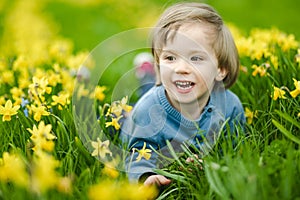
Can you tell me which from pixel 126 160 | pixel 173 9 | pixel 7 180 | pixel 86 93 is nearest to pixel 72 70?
pixel 86 93

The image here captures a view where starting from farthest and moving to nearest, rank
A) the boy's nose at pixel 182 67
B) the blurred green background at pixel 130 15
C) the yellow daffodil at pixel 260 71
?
1. the blurred green background at pixel 130 15
2. the yellow daffodil at pixel 260 71
3. the boy's nose at pixel 182 67

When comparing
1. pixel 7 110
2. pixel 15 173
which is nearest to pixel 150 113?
pixel 7 110

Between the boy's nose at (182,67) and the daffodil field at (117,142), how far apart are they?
296mm

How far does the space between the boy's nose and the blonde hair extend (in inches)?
6.0

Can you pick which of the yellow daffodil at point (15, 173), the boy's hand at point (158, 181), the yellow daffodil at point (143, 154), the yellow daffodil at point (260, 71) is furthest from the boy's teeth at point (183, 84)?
the yellow daffodil at point (15, 173)

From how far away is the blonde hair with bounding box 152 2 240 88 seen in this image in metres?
2.54

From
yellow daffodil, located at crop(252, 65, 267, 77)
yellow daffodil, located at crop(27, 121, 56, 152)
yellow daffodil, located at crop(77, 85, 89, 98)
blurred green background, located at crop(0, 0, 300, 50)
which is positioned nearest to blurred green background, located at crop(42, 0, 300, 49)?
blurred green background, located at crop(0, 0, 300, 50)

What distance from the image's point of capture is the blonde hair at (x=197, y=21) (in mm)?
2541

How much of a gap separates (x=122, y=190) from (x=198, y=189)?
1.95 ft

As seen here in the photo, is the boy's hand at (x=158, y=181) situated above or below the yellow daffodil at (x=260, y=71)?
below

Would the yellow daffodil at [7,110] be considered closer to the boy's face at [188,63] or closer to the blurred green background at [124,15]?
the boy's face at [188,63]

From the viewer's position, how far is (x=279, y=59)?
10.1 ft

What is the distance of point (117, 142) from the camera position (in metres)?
2.59

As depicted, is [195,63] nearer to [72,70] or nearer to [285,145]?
[285,145]
